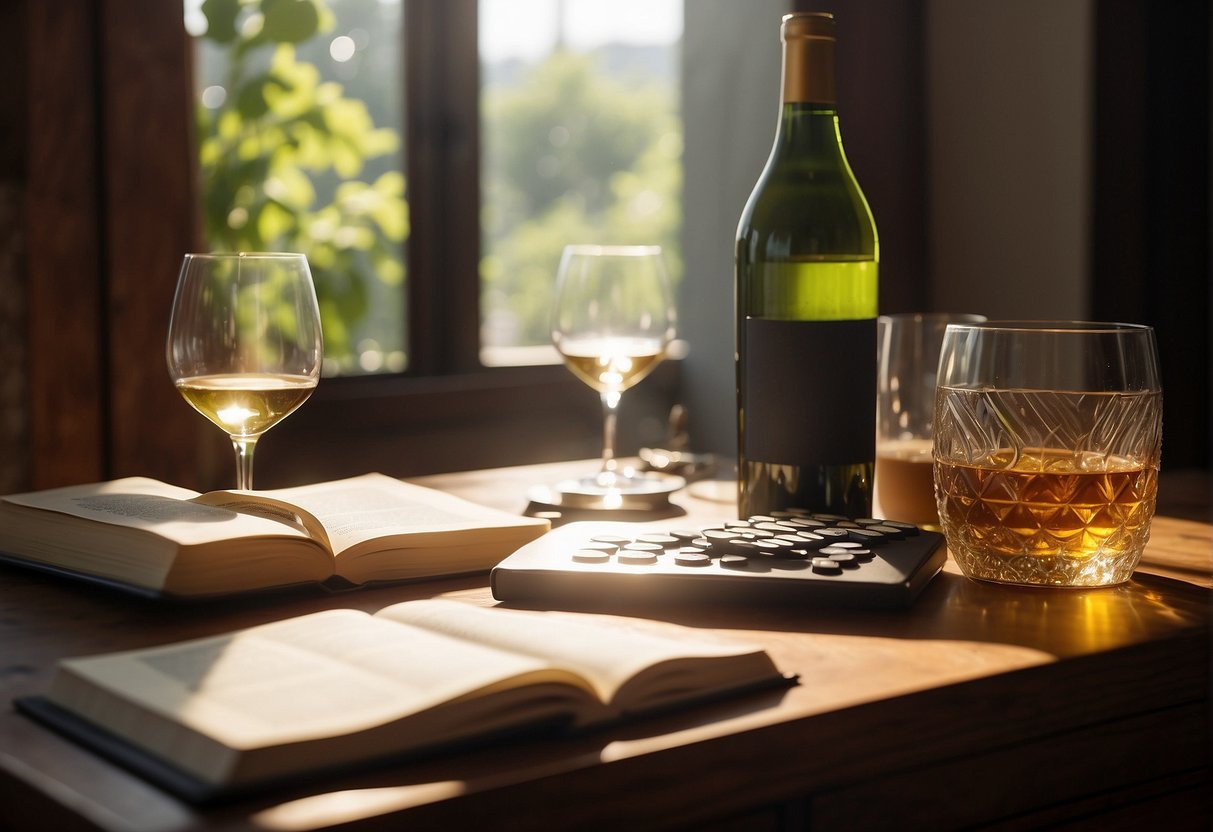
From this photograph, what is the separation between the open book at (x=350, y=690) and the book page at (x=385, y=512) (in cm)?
21

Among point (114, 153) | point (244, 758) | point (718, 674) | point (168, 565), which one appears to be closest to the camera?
point (244, 758)

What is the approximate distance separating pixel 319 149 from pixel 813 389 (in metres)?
1.75

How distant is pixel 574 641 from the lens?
650 millimetres

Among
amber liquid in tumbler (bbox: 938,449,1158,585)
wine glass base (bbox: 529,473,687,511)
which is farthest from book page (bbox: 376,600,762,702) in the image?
wine glass base (bbox: 529,473,687,511)

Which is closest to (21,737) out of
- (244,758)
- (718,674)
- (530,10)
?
(244,758)

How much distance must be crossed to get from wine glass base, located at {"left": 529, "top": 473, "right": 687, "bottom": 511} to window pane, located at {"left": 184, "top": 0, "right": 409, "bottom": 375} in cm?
136

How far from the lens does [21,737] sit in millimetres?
570

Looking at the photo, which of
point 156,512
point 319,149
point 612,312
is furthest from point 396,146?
point 156,512

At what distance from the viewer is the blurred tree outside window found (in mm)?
2408

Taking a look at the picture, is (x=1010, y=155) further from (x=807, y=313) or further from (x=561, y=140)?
(x=807, y=313)

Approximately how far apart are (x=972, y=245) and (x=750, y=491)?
6.25 ft

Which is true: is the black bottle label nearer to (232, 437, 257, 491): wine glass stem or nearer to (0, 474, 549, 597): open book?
(0, 474, 549, 597): open book

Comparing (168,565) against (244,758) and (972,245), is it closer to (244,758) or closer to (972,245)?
(244,758)

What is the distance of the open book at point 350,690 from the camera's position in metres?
0.52
